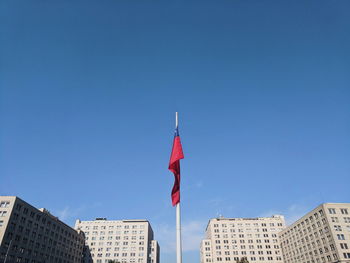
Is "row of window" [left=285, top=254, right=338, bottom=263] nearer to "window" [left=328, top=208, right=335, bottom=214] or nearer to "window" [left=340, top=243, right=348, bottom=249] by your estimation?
"window" [left=340, top=243, right=348, bottom=249]

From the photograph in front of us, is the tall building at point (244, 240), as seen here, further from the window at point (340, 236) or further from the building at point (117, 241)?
the window at point (340, 236)

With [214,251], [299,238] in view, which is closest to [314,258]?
[299,238]

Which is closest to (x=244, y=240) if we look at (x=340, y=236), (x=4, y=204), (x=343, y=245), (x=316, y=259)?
(x=316, y=259)

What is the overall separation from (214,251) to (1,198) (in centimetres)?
10308

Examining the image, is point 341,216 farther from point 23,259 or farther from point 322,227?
point 23,259

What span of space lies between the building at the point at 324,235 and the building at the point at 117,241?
75.6 m

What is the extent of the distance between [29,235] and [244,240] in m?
104

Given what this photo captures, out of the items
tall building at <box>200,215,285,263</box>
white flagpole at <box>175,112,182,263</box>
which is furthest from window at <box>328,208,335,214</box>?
white flagpole at <box>175,112,182,263</box>

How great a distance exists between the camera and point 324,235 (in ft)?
292

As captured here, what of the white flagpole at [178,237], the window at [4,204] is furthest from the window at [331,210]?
the window at [4,204]

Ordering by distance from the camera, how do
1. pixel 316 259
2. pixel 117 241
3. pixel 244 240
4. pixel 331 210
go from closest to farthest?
pixel 331 210, pixel 316 259, pixel 244 240, pixel 117 241

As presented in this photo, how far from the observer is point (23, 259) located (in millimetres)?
79750

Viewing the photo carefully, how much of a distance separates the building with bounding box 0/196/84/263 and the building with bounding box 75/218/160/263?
77.1 feet

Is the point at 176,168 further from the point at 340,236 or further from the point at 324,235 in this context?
the point at 324,235
